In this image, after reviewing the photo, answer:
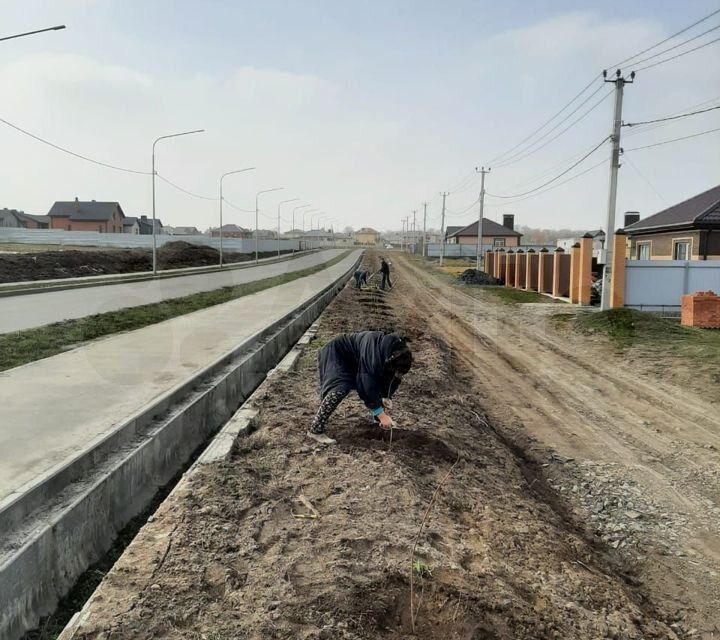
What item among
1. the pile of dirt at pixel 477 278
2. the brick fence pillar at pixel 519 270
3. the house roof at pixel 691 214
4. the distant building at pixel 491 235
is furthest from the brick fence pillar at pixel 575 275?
the distant building at pixel 491 235

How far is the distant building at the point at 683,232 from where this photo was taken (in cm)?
2517

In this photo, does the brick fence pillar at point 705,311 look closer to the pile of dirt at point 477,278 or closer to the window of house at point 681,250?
the window of house at point 681,250

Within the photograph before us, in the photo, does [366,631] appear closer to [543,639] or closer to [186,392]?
[543,639]

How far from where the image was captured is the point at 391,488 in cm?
491

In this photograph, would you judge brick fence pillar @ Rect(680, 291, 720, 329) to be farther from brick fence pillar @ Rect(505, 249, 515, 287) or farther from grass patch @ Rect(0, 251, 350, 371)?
brick fence pillar @ Rect(505, 249, 515, 287)

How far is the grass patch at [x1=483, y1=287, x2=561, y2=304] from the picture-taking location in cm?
2550

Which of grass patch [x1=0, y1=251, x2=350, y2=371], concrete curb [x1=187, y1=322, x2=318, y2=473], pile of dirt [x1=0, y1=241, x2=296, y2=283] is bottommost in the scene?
concrete curb [x1=187, y1=322, x2=318, y2=473]

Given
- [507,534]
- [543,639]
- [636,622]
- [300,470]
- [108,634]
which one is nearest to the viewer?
[108,634]

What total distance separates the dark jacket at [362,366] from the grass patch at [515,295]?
20.2m

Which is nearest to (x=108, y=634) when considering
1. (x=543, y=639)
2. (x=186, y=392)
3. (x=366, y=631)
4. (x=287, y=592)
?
(x=287, y=592)

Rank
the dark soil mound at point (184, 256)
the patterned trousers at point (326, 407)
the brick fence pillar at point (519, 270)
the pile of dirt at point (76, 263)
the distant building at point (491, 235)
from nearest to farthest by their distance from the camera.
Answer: the patterned trousers at point (326, 407)
the pile of dirt at point (76, 263)
the brick fence pillar at point (519, 270)
the dark soil mound at point (184, 256)
the distant building at point (491, 235)

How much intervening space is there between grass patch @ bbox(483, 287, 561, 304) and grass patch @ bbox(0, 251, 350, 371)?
12704 mm

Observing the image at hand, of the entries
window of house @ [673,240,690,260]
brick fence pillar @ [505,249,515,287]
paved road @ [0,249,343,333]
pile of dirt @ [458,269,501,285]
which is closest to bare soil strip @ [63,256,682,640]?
paved road @ [0,249,343,333]

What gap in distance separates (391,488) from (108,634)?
8.03ft
